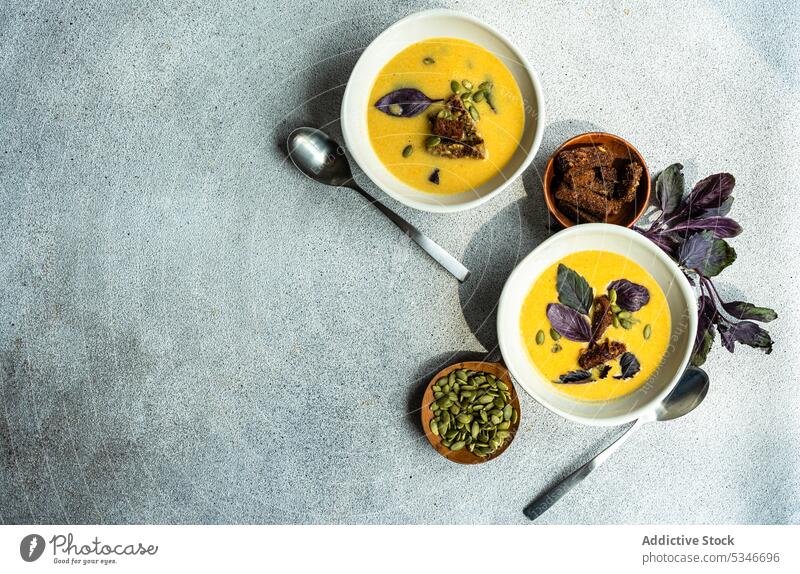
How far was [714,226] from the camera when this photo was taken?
157 centimetres

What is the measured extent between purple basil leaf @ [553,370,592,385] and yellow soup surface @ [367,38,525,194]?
498mm

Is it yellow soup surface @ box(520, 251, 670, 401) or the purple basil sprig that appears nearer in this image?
yellow soup surface @ box(520, 251, 670, 401)

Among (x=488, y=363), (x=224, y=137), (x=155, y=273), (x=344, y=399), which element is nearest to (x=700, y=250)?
(x=488, y=363)

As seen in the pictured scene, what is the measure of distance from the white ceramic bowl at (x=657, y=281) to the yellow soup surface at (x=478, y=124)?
242 mm

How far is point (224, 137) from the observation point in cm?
163

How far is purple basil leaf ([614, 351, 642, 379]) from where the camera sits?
4.76ft

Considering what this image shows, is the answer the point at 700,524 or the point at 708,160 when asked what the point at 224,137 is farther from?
the point at 700,524

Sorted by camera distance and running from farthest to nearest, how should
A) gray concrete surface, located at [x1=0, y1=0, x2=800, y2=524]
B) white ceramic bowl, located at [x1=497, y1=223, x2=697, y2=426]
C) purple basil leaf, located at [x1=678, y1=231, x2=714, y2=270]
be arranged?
gray concrete surface, located at [x1=0, y1=0, x2=800, y2=524] < purple basil leaf, located at [x1=678, y1=231, x2=714, y2=270] < white ceramic bowl, located at [x1=497, y1=223, x2=697, y2=426]

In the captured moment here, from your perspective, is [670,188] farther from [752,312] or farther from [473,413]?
[473,413]

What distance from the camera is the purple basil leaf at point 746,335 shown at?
1.55m

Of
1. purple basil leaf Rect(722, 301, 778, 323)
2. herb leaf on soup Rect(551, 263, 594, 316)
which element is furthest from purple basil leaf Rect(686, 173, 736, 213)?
herb leaf on soup Rect(551, 263, 594, 316)

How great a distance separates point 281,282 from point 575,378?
78 cm

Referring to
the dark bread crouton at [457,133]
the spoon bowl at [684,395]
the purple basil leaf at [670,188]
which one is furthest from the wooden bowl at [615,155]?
the spoon bowl at [684,395]

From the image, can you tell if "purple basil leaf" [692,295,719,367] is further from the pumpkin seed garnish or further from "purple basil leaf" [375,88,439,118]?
"purple basil leaf" [375,88,439,118]
